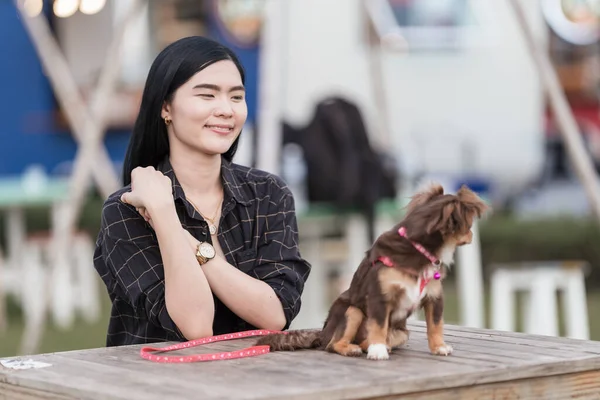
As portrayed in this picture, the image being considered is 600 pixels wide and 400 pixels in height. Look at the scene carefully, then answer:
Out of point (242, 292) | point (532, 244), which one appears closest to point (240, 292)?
point (242, 292)

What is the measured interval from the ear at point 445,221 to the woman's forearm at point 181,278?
2.12ft

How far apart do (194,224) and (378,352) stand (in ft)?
2.45

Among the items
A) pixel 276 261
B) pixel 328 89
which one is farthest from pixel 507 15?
pixel 276 261

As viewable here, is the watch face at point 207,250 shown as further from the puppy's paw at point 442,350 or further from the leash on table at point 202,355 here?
the puppy's paw at point 442,350

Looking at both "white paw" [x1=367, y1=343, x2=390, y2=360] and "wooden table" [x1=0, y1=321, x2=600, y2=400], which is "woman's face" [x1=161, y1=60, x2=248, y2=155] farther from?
"white paw" [x1=367, y1=343, x2=390, y2=360]

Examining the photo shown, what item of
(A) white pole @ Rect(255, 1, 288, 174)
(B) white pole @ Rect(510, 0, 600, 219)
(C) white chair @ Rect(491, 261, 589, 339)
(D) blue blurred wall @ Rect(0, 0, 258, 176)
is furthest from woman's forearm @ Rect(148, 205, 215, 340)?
(D) blue blurred wall @ Rect(0, 0, 258, 176)

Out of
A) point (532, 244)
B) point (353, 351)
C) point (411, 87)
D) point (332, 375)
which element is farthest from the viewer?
point (411, 87)

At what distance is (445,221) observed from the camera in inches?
98.8

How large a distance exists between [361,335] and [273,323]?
1.34 ft

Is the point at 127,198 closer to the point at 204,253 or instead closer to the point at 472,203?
the point at 204,253

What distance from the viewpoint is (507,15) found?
16078 mm

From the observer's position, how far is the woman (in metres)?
2.93

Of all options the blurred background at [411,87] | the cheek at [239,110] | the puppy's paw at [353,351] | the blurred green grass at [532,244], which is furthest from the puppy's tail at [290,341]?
the blurred background at [411,87]

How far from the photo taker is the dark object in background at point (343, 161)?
23.7ft
